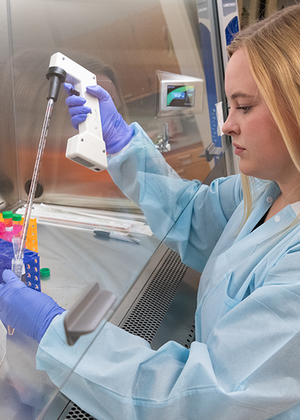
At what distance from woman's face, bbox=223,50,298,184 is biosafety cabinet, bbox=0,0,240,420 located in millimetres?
422

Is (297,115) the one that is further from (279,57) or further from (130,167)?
(130,167)

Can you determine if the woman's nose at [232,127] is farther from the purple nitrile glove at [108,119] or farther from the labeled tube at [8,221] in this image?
the labeled tube at [8,221]

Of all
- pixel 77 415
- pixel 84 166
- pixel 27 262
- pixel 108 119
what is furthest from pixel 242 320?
pixel 108 119

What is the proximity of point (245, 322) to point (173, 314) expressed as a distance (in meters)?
0.47

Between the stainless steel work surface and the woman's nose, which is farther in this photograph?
the woman's nose

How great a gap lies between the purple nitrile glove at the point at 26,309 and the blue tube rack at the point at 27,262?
0.25 feet

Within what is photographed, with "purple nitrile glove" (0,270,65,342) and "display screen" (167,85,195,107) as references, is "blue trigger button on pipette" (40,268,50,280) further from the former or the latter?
"display screen" (167,85,195,107)

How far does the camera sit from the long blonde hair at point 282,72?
0.79 m

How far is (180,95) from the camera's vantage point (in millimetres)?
1664

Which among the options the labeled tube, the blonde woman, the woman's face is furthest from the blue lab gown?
the labeled tube

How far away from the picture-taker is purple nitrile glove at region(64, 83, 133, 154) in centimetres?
104

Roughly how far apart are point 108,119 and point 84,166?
8.4 inches

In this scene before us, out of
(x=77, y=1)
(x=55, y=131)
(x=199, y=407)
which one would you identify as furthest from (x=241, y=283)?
(x=77, y=1)

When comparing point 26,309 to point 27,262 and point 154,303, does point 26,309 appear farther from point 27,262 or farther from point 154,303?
point 154,303
